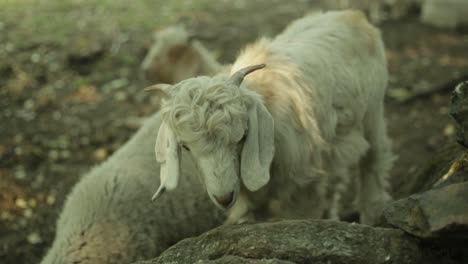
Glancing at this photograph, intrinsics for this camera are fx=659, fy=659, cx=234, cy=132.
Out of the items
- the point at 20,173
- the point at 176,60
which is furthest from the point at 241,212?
the point at 176,60

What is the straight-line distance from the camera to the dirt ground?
632 cm

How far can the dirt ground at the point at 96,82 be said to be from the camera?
6.32 meters

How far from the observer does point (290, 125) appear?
391cm

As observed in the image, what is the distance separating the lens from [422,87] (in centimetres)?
775

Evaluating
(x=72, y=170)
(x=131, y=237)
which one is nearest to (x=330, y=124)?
(x=131, y=237)

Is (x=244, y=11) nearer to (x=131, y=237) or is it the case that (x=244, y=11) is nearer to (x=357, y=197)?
(x=357, y=197)

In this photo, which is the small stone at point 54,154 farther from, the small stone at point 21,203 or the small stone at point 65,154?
the small stone at point 21,203

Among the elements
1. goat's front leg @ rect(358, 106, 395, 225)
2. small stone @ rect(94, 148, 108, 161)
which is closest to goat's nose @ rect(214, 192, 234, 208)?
goat's front leg @ rect(358, 106, 395, 225)

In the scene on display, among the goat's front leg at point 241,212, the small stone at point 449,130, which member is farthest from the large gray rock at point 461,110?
the small stone at point 449,130

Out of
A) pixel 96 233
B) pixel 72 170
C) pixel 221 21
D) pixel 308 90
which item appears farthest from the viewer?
pixel 221 21

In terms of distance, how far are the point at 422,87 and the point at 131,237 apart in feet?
14.8

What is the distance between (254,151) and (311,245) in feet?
2.32

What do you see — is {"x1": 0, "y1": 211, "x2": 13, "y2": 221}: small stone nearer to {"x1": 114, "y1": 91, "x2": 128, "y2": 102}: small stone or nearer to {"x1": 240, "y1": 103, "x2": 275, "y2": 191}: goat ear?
{"x1": 114, "y1": 91, "x2": 128, "y2": 102}: small stone

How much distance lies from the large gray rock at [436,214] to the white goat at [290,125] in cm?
76
